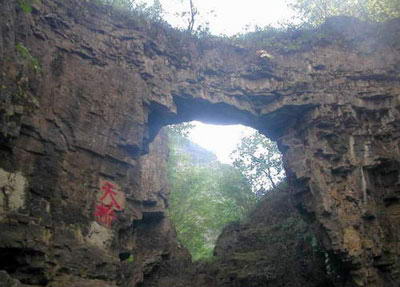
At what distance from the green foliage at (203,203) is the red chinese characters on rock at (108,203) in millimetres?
11000

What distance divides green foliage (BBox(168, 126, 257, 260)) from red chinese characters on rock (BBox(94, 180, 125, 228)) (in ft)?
36.1

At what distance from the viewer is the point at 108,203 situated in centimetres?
820

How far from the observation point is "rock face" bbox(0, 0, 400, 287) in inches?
274

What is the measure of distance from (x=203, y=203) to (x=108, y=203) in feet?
44.8

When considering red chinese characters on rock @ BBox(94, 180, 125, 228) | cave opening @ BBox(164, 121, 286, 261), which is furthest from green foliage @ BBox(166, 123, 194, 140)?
red chinese characters on rock @ BBox(94, 180, 125, 228)

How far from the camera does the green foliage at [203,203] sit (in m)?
20.0

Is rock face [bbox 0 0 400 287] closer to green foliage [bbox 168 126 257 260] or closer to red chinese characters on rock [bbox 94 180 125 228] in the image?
red chinese characters on rock [bbox 94 180 125 228]

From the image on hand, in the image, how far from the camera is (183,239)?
781 inches

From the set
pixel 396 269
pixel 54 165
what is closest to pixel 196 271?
pixel 396 269

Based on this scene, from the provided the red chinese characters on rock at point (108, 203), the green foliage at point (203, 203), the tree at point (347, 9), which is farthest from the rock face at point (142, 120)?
the green foliage at point (203, 203)

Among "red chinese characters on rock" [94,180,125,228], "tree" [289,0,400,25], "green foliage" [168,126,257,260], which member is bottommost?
"red chinese characters on rock" [94,180,125,228]

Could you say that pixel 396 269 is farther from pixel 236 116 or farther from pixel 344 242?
pixel 236 116

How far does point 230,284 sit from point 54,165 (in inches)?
275

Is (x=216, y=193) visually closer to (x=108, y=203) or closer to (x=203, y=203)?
(x=203, y=203)
